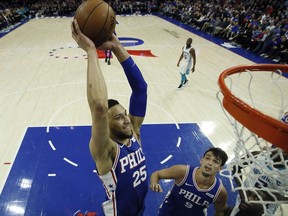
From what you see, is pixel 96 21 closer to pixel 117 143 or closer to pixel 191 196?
pixel 117 143

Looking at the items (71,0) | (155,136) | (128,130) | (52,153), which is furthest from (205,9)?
(128,130)

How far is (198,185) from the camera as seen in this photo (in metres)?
2.27

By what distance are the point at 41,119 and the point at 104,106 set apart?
4.35 m

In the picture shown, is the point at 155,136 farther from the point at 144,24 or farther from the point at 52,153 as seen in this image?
the point at 144,24

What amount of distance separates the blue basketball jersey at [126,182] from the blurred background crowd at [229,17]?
964 cm

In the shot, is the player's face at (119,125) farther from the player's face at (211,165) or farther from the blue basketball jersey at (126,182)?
the player's face at (211,165)

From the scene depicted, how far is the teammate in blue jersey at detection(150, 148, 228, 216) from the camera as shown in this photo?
2.25 meters

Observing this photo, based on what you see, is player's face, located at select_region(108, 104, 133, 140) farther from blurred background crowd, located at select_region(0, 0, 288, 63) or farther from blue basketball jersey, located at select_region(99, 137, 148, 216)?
blurred background crowd, located at select_region(0, 0, 288, 63)

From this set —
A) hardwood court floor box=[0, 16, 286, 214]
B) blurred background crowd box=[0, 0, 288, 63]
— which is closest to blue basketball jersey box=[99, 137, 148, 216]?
hardwood court floor box=[0, 16, 286, 214]

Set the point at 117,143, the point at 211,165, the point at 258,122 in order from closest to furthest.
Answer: the point at 258,122 → the point at 117,143 → the point at 211,165

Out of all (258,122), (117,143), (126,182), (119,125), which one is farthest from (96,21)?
(258,122)

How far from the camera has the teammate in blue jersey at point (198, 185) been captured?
7.39 ft

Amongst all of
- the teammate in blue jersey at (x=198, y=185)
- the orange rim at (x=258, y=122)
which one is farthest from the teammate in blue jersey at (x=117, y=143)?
the orange rim at (x=258, y=122)

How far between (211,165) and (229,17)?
14433 millimetres
